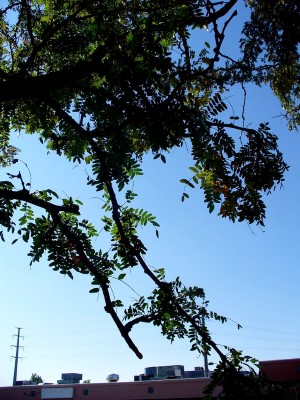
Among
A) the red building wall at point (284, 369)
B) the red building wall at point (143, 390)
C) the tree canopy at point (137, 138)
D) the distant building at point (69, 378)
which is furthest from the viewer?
the distant building at point (69, 378)

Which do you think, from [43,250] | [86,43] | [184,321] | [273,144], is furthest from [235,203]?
[86,43]

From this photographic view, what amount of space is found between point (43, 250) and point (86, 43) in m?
2.54

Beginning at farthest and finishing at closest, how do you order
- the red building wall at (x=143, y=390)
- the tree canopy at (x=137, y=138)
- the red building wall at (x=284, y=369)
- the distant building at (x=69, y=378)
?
the distant building at (x=69, y=378)
the red building wall at (x=143, y=390)
the red building wall at (x=284, y=369)
the tree canopy at (x=137, y=138)

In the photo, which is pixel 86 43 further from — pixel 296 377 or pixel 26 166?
pixel 296 377

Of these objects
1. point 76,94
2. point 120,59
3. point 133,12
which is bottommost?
point 120,59

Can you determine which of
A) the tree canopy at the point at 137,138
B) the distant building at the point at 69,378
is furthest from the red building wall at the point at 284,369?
the tree canopy at the point at 137,138

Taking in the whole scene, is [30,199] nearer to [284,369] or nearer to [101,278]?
[101,278]

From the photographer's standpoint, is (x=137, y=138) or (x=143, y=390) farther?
(x=143, y=390)

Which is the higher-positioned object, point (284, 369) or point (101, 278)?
point (284, 369)

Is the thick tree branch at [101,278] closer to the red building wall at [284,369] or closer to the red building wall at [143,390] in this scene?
the red building wall at [284,369]

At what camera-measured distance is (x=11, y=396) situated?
1439 inches

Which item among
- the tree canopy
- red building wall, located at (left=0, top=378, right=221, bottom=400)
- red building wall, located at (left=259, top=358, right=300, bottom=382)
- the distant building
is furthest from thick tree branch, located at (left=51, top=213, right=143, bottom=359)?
the distant building

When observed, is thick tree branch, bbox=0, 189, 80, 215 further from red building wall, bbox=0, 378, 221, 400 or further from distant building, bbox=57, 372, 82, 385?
distant building, bbox=57, 372, 82, 385

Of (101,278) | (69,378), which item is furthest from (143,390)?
(101,278)
